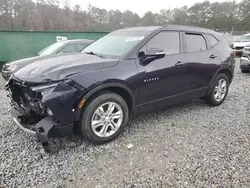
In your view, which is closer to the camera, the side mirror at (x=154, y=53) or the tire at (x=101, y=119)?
the tire at (x=101, y=119)

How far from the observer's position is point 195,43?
371cm

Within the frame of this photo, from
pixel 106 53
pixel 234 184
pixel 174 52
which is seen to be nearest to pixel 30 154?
pixel 106 53

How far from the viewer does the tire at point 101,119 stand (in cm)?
248

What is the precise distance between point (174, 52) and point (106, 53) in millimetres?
1214

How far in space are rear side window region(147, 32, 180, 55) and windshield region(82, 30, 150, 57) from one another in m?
0.18

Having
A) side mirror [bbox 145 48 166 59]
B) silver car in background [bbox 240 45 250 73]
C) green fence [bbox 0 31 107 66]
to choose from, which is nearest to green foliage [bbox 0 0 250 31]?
green fence [bbox 0 31 107 66]

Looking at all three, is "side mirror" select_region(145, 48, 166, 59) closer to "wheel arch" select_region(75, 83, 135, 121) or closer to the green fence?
"wheel arch" select_region(75, 83, 135, 121)

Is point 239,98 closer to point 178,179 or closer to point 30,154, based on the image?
point 178,179

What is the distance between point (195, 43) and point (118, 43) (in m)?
1.57

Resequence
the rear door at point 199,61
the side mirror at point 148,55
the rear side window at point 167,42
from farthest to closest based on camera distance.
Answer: the rear door at point 199,61, the rear side window at point 167,42, the side mirror at point 148,55

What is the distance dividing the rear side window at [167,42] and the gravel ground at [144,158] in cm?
130

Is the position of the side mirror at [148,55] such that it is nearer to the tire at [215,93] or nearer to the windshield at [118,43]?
the windshield at [118,43]

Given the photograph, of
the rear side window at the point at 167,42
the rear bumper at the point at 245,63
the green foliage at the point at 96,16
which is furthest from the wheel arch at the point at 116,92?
the green foliage at the point at 96,16

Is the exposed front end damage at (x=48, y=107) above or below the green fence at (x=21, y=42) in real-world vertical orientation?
below
